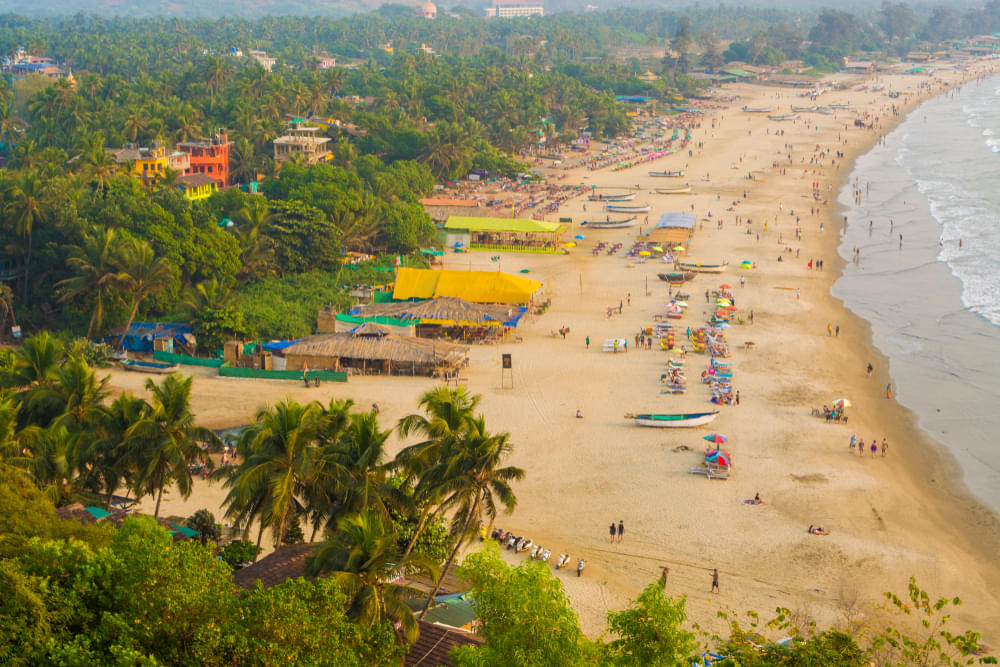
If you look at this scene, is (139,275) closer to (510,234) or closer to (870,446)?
(510,234)

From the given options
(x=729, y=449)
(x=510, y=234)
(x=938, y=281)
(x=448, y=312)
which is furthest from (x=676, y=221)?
(x=729, y=449)

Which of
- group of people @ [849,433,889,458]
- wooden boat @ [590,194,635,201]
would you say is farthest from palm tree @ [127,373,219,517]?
wooden boat @ [590,194,635,201]

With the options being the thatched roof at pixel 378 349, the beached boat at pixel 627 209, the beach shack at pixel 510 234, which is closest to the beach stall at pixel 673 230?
the beached boat at pixel 627 209

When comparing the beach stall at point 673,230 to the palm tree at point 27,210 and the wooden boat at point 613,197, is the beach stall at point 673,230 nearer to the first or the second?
the wooden boat at point 613,197

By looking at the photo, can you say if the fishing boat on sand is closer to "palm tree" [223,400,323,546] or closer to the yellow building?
the yellow building

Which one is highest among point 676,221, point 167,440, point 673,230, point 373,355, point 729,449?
point 676,221

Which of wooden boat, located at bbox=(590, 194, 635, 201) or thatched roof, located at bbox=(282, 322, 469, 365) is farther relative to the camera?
wooden boat, located at bbox=(590, 194, 635, 201)

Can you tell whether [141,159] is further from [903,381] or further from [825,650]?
[825,650]
